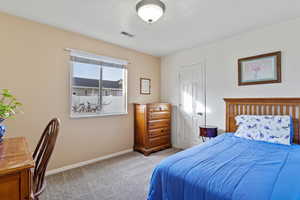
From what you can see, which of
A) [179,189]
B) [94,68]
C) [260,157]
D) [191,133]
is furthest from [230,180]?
[94,68]

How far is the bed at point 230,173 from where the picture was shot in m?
1.01

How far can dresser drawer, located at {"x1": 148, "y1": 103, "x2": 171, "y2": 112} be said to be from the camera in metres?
3.32

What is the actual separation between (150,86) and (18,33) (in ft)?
9.01

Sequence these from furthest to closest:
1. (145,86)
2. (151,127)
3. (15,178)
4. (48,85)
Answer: (145,86), (151,127), (48,85), (15,178)

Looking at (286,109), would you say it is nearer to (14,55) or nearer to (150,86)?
(150,86)

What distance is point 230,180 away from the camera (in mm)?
1117

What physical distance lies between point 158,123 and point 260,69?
226 cm

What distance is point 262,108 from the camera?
2.49 m

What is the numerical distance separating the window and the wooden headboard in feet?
7.30

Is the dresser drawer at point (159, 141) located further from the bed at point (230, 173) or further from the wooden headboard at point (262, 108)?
the bed at point (230, 173)

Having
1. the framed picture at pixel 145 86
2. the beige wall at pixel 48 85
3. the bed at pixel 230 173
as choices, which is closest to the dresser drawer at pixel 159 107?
the framed picture at pixel 145 86

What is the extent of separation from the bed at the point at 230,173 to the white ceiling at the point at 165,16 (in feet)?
6.13

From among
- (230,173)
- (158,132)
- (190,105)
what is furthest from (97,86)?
(230,173)

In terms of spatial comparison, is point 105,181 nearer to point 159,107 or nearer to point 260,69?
point 159,107
